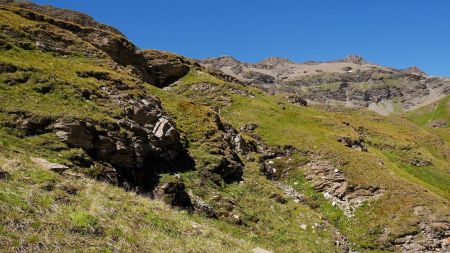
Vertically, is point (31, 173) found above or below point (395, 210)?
below

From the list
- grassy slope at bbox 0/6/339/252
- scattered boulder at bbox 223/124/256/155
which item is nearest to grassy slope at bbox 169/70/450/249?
scattered boulder at bbox 223/124/256/155

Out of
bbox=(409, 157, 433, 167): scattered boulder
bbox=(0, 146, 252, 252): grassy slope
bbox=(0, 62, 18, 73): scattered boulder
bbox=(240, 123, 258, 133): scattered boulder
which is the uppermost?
bbox=(409, 157, 433, 167): scattered boulder

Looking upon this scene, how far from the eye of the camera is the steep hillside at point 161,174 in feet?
54.9

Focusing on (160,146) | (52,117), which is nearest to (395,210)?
(160,146)

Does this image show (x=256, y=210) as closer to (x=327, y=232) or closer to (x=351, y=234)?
(x=327, y=232)

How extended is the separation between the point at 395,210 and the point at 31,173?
33927 millimetres

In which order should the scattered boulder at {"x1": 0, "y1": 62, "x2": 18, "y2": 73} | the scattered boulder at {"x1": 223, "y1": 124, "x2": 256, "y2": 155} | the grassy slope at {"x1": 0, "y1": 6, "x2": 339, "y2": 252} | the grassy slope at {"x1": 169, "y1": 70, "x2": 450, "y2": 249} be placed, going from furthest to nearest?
the scattered boulder at {"x1": 223, "y1": 124, "x2": 256, "y2": 155}, the grassy slope at {"x1": 169, "y1": 70, "x2": 450, "y2": 249}, the scattered boulder at {"x1": 0, "y1": 62, "x2": 18, "y2": 73}, the grassy slope at {"x1": 0, "y1": 6, "x2": 339, "y2": 252}

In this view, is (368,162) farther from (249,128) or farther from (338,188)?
(249,128)

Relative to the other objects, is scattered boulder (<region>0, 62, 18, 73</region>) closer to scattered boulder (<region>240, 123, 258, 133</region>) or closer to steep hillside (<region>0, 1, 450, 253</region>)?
steep hillside (<region>0, 1, 450, 253</region>)

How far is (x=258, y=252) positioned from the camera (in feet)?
71.2

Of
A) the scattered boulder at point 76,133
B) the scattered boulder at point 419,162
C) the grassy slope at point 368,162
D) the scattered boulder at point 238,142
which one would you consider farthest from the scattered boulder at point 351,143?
the scattered boulder at point 76,133

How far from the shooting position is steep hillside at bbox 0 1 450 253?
1672cm

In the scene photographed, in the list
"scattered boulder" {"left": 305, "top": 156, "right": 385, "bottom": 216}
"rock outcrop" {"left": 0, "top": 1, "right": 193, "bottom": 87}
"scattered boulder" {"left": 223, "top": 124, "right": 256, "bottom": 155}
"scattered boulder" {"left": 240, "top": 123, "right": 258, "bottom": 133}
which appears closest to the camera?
"scattered boulder" {"left": 305, "top": 156, "right": 385, "bottom": 216}

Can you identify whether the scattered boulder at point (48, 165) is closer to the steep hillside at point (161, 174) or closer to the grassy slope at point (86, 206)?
the steep hillside at point (161, 174)
